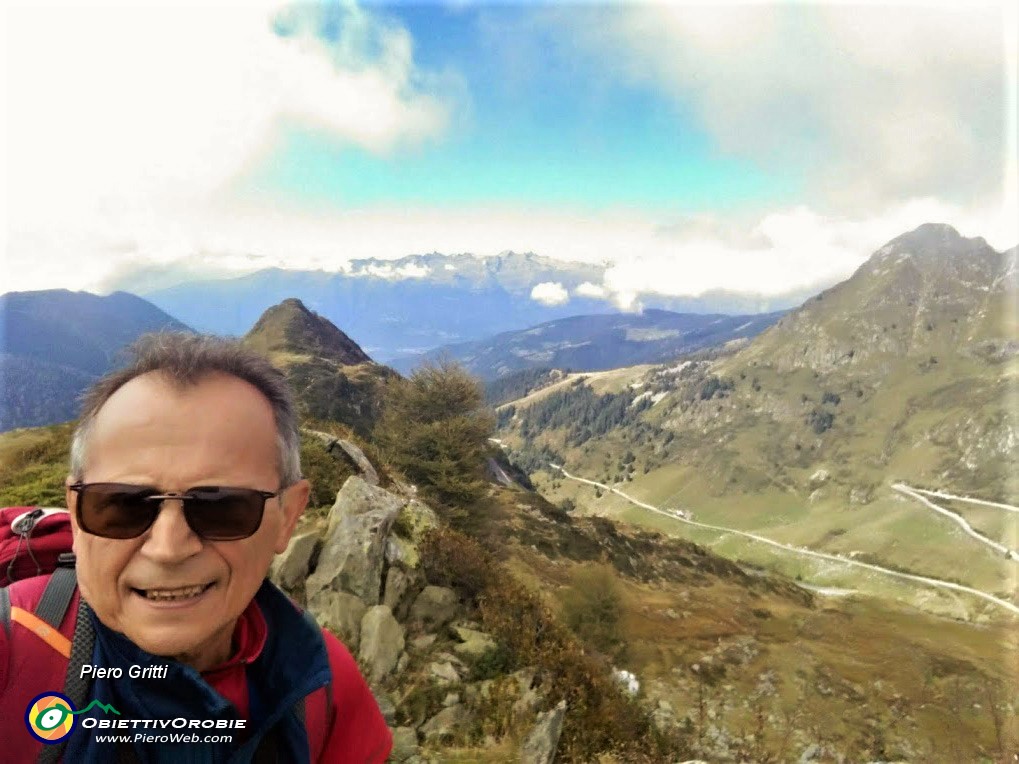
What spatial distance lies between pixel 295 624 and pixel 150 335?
1869mm

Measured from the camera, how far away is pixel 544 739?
7.70m

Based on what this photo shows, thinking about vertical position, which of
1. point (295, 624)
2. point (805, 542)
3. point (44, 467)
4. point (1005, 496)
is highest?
point (295, 624)

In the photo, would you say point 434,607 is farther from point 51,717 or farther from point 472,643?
point 51,717

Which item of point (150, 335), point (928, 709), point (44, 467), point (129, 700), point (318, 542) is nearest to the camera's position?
point (129, 700)

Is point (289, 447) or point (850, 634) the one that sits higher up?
point (289, 447)

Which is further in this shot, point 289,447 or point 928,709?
point 928,709

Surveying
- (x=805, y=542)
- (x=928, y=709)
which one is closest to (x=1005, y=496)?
(x=805, y=542)

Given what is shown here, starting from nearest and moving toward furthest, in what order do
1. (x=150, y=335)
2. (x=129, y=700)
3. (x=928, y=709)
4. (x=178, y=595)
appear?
1. (x=129, y=700)
2. (x=178, y=595)
3. (x=150, y=335)
4. (x=928, y=709)

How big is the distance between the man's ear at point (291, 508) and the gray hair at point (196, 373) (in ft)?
0.18

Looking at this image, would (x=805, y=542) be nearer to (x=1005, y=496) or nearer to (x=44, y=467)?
(x=1005, y=496)

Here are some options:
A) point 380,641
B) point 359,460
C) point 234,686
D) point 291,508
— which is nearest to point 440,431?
point 359,460

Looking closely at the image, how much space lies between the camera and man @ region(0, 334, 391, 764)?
85.7 inches

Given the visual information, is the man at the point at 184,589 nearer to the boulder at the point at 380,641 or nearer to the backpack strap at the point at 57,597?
the backpack strap at the point at 57,597

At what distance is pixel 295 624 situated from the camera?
2.80 meters
